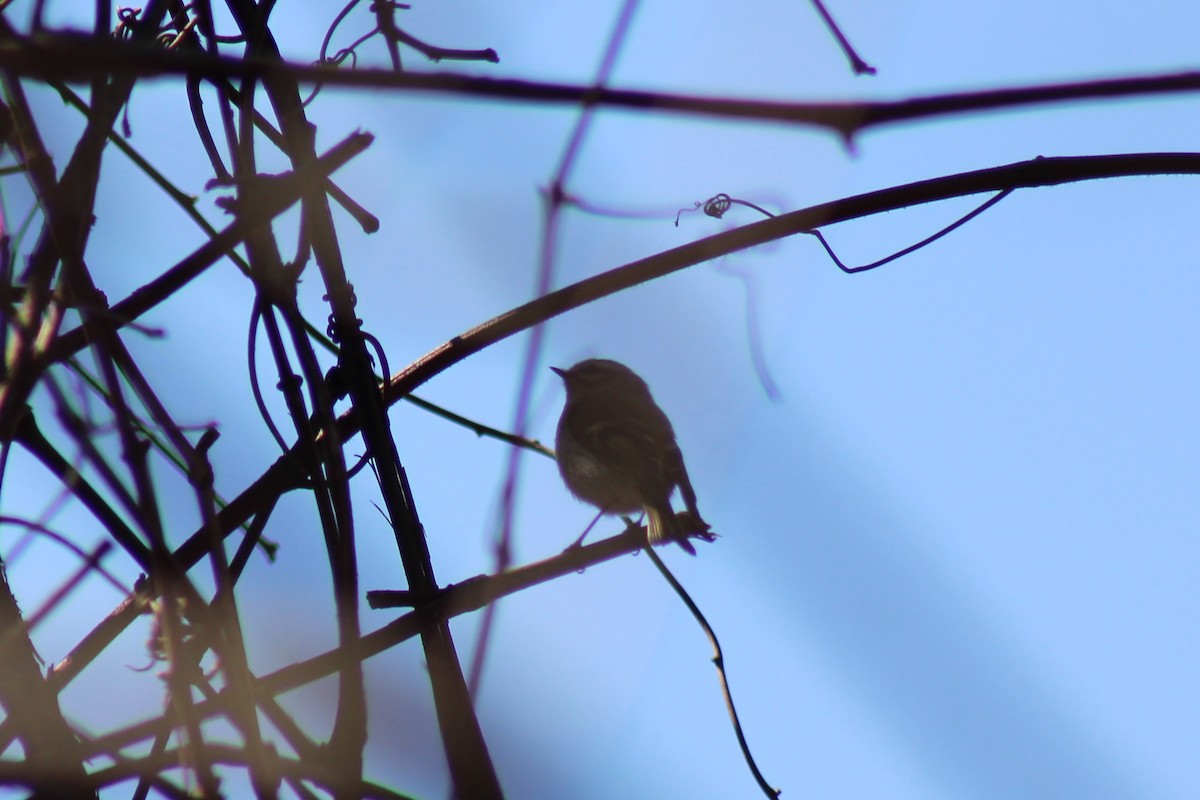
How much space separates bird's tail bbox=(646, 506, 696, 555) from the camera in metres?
3.06

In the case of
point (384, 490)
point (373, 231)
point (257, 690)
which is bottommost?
point (257, 690)

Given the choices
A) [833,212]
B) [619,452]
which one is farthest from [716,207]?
[619,452]

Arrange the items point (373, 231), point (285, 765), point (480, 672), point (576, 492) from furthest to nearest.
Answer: point (576, 492) → point (373, 231) → point (285, 765) → point (480, 672)

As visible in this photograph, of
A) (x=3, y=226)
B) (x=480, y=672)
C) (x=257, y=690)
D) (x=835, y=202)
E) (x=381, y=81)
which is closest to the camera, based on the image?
(x=381, y=81)

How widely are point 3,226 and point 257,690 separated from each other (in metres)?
0.81

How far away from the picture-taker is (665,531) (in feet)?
11.1

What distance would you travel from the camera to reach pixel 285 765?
1.23 meters

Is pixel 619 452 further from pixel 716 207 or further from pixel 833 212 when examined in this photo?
pixel 833 212

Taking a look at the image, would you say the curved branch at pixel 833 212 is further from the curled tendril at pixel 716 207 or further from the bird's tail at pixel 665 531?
the bird's tail at pixel 665 531

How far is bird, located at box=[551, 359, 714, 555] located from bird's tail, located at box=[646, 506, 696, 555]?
0.01 meters

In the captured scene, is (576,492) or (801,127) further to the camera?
(576,492)

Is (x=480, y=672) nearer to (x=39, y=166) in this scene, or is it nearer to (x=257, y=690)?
(x=257, y=690)

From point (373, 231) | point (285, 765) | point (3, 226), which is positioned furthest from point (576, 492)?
point (285, 765)

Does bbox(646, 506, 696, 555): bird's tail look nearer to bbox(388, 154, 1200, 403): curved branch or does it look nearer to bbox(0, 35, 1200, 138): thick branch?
bbox(388, 154, 1200, 403): curved branch
